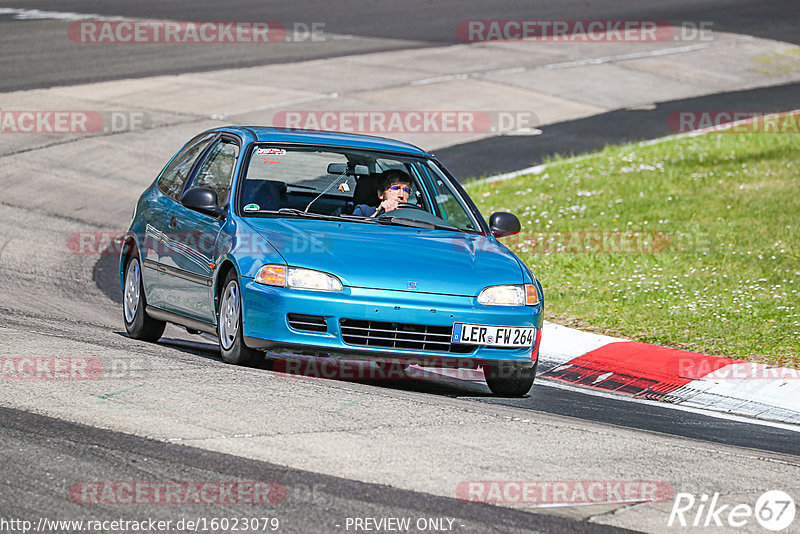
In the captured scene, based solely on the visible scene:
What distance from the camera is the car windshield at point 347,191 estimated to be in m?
8.49

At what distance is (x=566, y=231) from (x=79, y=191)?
6.24 m

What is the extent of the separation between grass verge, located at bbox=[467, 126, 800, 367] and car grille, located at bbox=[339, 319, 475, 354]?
131 inches

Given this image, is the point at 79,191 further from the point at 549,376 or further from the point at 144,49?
the point at 144,49

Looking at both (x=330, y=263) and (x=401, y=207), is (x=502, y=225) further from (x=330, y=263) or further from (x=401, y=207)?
(x=330, y=263)

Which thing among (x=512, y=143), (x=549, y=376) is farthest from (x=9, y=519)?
(x=512, y=143)

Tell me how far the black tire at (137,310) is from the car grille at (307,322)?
2252mm

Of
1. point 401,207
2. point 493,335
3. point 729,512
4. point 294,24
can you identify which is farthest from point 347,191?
point 294,24

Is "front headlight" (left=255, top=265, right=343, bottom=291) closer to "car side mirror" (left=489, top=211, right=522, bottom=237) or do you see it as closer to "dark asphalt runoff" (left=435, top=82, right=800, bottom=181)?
"car side mirror" (left=489, top=211, right=522, bottom=237)

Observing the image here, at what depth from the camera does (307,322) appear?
7.41 meters

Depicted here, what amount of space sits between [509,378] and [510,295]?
605 mm

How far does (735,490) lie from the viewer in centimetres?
565

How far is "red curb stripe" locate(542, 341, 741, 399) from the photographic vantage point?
912 cm

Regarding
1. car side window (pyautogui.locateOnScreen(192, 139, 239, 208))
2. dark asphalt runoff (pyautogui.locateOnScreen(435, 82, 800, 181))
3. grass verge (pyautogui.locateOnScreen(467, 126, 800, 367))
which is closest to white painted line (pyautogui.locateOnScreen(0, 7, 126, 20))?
dark asphalt runoff (pyautogui.locateOnScreen(435, 82, 800, 181))

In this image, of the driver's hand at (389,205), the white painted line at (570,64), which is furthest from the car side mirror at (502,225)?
the white painted line at (570,64)
